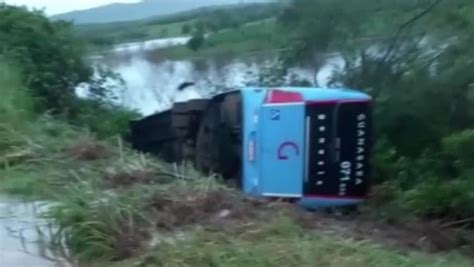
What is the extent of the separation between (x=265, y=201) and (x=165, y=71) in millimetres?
14465

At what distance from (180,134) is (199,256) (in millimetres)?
7702

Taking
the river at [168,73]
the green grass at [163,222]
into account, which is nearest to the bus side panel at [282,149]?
the green grass at [163,222]

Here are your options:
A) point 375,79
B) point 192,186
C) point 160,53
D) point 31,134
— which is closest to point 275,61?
point 160,53

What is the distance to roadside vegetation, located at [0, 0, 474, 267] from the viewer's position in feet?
20.7

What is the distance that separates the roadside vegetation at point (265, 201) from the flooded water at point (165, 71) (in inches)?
21.5

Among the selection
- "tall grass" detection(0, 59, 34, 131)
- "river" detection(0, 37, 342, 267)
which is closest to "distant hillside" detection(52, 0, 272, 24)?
"river" detection(0, 37, 342, 267)

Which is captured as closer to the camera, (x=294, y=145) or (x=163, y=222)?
(x=163, y=222)

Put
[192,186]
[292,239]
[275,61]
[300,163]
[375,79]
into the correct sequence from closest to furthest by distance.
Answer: [292,239] → [192,186] → [300,163] → [375,79] → [275,61]

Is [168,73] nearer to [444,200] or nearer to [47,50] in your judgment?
[47,50]

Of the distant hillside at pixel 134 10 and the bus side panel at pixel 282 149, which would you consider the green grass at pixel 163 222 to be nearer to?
the bus side panel at pixel 282 149

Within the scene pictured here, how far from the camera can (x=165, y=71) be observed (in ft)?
73.9

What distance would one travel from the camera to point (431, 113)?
1611cm

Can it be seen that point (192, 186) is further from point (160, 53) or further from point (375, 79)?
point (160, 53)

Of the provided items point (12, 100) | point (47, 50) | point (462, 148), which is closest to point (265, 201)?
point (12, 100)
